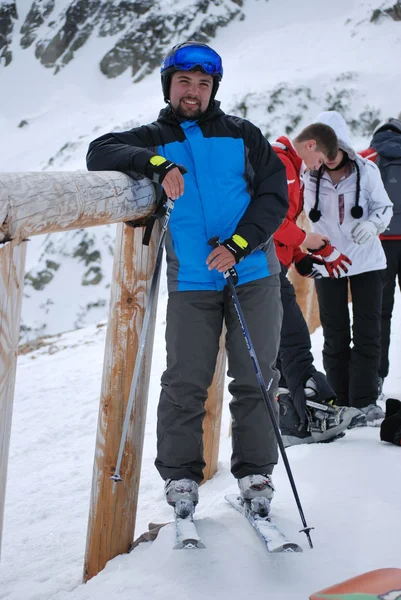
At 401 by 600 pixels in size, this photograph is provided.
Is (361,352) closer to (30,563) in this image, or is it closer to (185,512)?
(185,512)

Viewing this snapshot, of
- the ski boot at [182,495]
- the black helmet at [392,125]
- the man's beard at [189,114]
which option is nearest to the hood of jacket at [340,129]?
the black helmet at [392,125]

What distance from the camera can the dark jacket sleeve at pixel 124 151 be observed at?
2518 millimetres

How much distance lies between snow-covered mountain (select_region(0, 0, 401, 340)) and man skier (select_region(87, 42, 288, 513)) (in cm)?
1806

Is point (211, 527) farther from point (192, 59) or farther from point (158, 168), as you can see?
point (192, 59)

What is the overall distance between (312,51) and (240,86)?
558 centimetres

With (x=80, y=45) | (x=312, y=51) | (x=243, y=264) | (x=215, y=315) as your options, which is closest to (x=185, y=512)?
(x=215, y=315)

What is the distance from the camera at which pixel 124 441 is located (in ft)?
8.38

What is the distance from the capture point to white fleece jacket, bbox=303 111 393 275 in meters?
4.01

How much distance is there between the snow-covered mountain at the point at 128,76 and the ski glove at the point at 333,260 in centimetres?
1690

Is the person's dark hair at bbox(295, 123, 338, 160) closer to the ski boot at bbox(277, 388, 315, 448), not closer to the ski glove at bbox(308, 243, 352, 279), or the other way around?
the ski glove at bbox(308, 243, 352, 279)

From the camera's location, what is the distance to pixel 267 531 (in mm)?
2422

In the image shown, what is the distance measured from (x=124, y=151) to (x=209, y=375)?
37.3 inches


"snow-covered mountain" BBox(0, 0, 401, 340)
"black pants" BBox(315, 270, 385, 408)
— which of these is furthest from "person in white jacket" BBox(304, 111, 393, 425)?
"snow-covered mountain" BBox(0, 0, 401, 340)

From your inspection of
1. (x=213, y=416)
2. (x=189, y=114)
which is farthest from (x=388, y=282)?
(x=189, y=114)
